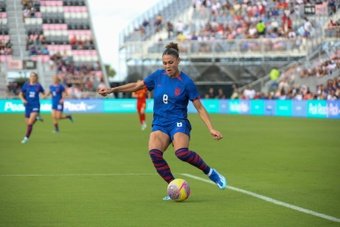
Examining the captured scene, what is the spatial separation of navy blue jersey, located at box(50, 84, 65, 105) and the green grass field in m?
5.78

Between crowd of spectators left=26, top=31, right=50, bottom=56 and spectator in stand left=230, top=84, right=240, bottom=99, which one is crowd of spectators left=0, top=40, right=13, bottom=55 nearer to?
crowd of spectators left=26, top=31, right=50, bottom=56

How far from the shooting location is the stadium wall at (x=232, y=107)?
47028mm

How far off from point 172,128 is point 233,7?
176 feet

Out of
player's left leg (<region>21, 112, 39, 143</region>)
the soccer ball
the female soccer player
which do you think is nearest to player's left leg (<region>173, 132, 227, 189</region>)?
the female soccer player

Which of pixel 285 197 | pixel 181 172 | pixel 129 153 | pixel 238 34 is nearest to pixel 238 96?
pixel 238 34

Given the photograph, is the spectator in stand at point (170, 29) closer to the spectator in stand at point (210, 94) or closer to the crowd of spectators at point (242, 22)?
the crowd of spectators at point (242, 22)

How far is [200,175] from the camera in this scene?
53.2 feet

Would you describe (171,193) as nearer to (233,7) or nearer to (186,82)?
(186,82)

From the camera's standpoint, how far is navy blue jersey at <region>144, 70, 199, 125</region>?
12328 mm

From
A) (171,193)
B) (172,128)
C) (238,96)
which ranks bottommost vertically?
(238,96)

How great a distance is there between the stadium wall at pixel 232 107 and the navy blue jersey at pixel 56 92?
1629 centimetres

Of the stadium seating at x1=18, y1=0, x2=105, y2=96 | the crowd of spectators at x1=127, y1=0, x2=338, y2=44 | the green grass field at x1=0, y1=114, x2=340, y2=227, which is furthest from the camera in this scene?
the stadium seating at x1=18, y1=0, x2=105, y2=96

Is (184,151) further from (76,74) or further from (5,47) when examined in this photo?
(76,74)

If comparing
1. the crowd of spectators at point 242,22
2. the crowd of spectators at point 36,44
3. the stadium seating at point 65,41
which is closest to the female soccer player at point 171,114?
the crowd of spectators at point 242,22
